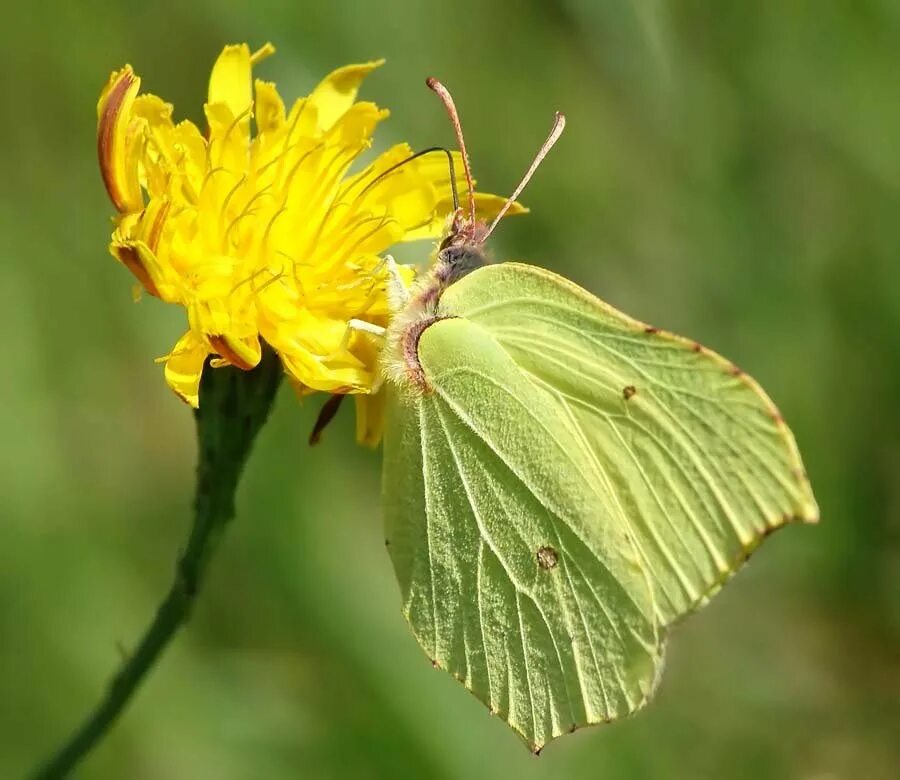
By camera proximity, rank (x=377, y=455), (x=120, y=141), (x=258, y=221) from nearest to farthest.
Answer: (x=120, y=141) → (x=258, y=221) → (x=377, y=455)

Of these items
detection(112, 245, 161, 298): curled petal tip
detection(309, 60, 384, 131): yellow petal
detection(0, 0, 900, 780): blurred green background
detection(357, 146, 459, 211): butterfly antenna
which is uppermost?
detection(309, 60, 384, 131): yellow petal

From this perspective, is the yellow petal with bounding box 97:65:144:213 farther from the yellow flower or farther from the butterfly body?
the butterfly body

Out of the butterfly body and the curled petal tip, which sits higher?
the curled petal tip

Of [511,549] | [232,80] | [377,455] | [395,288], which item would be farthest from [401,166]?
[377,455]

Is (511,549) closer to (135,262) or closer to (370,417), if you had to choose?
(370,417)

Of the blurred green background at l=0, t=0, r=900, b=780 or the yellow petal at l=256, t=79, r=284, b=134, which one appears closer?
the yellow petal at l=256, t=79, r=284, b=134

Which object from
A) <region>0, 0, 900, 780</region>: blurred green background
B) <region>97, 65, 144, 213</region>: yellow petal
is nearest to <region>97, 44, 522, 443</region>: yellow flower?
<region>97, 65, 144, 213</region>: yellow petal
